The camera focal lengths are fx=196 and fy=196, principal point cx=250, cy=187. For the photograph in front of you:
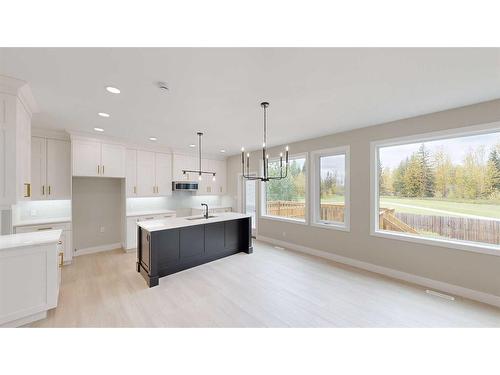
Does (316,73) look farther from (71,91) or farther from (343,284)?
(343,284)

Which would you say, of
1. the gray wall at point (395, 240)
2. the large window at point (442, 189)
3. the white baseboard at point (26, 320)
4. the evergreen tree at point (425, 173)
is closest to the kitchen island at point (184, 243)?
the white baseboard at point (26, 320)

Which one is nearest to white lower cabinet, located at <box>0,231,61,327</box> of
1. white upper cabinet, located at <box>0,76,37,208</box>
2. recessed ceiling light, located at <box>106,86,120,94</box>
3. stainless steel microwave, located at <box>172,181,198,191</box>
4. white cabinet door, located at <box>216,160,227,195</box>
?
white upper cabinet, located at <box>0,76,37,208</box>

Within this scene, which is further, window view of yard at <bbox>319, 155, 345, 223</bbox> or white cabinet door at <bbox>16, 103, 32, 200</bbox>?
window view of yard at <bbox>319, 155, 345, 223</bbox>

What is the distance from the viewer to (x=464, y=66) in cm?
183

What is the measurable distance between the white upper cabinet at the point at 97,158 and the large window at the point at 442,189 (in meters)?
5.49

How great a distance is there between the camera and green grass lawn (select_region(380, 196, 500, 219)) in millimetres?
2699

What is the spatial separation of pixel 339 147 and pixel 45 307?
16.7ft

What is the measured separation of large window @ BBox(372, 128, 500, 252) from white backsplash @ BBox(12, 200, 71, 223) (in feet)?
20.8

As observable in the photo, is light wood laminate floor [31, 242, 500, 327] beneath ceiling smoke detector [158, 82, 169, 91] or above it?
beneath

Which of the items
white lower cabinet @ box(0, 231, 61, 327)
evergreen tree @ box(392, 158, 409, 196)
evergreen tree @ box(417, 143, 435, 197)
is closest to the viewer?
white lower cabinet @ box(0, 231, 61, 327)

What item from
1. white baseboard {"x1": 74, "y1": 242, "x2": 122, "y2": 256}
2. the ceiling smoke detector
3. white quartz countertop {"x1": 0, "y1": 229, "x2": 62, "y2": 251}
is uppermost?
the ceiling smoke detector

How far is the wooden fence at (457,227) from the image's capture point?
2.68 metres

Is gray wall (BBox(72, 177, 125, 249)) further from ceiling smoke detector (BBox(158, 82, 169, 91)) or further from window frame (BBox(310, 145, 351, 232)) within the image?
window frame (BBox(310, 145, 351, 232))

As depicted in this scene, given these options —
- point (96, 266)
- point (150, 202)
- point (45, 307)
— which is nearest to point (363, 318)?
point (45, 307)
